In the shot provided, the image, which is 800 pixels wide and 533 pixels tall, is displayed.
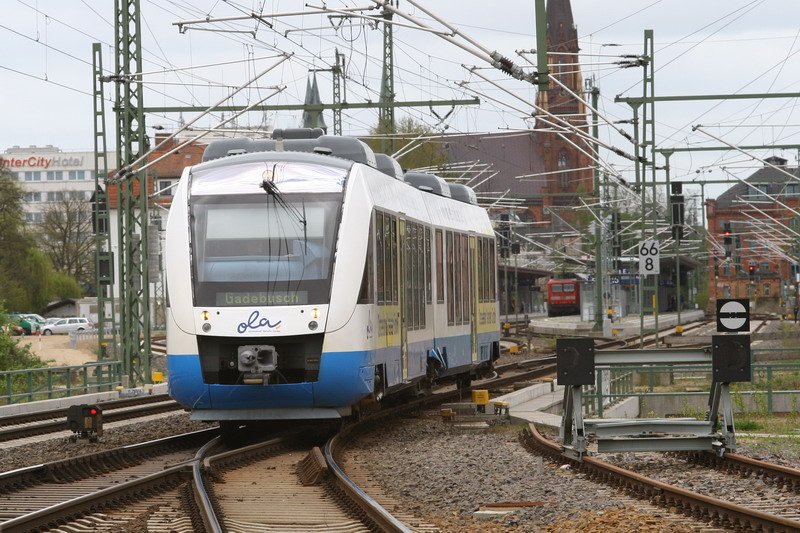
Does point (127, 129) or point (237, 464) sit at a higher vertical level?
point (127, 129)

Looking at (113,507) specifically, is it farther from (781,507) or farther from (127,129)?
(127,129)

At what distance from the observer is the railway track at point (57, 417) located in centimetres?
2135

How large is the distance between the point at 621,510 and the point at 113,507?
4.11 meters

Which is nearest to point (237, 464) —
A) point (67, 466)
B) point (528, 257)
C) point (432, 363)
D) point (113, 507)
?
point (67, 466)

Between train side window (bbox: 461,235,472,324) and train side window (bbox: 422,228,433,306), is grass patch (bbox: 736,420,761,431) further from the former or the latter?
train side window (bbox: 461,235,472,324)

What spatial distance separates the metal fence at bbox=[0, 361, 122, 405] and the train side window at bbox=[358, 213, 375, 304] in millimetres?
10772

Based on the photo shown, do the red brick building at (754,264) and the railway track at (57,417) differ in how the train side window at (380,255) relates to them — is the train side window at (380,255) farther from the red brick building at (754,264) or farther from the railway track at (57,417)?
the red brick building at (754,264)

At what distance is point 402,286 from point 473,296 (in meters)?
6.58

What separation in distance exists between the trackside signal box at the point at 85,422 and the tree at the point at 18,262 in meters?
59.2

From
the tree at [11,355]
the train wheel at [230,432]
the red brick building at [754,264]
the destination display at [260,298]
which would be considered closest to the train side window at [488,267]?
the train wheel at [230,432]

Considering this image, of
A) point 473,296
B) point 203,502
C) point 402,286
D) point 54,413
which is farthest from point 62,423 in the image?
point 203,502

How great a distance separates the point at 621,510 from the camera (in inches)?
432

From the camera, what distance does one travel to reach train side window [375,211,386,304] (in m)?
19.0

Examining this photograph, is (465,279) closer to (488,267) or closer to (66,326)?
(488,267)
